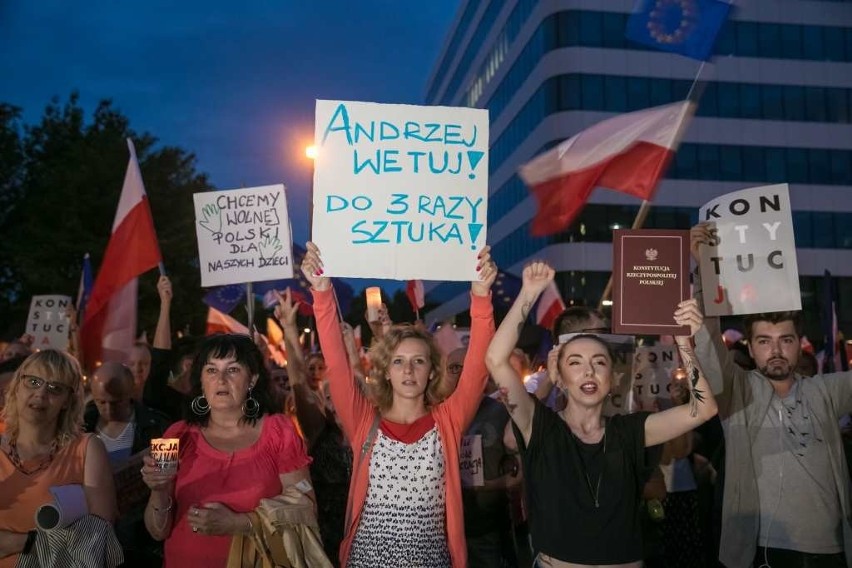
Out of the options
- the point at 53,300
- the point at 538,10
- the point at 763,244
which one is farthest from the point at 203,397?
the point at 538,10

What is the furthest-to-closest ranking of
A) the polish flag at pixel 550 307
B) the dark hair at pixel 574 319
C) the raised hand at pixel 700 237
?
1. the polish flag at pixel 550 307
2. the dark hair at pixel 574 319
3. the raised hand at pixel 700 237

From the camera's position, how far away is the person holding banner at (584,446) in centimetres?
367

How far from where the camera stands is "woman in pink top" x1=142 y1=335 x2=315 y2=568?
3.70m

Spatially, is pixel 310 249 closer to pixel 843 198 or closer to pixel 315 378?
pixel 315 378

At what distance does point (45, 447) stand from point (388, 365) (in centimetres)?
162

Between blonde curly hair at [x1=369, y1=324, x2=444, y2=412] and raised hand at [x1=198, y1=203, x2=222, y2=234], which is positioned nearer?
blonde curly hair at [x1=369, y1=324, x2=444, y2=412]

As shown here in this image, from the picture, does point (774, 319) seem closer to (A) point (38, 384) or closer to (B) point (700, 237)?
(B) point (700, 237)

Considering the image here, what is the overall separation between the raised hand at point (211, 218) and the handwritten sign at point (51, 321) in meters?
3.94

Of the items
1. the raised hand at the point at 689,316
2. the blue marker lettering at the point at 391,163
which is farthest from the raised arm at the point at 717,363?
the blue marker lettering at the point at 391,163

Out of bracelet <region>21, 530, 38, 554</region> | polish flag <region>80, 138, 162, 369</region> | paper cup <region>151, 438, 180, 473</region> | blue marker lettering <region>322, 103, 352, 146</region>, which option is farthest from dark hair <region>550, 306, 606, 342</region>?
polish flag <region>80, 138, 162, 369</region>

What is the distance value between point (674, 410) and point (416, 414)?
47.2 inches

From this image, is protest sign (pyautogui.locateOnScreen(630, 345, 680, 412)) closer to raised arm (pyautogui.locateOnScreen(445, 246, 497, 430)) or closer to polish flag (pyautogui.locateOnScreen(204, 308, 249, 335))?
raised arm (pyautogui.locateOnScreen(445, 246, 497, 430))

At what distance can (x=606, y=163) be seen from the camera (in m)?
7.30

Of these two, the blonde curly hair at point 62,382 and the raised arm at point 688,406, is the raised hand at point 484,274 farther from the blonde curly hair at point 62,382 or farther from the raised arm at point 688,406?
the blonde curly hair at point 62,382
